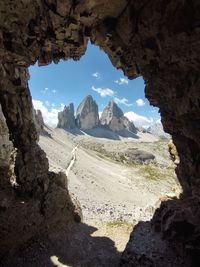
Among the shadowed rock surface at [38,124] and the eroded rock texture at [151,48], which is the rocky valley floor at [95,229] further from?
the shadowed rock surface at [38,124]

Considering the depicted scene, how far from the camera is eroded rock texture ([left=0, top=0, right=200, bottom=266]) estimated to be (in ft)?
49.0

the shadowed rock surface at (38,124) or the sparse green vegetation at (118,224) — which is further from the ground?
the shadowed rock surface at (38,124)

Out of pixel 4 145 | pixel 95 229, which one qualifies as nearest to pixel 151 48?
pixel 4 145

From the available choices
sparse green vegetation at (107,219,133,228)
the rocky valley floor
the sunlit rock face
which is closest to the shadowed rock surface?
the rocky valley floor

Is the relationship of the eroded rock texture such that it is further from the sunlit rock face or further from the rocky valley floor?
the sunlit rock face

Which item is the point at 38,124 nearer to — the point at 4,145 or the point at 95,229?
the point at 95,229

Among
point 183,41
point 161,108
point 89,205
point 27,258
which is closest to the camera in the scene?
point 183,41

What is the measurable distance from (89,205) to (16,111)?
2107 centimetres

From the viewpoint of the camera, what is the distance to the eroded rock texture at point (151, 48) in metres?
14.9

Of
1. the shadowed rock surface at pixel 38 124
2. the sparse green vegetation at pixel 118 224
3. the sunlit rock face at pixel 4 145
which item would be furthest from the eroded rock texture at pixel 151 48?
the shadowed rock surface at pixel 38 124

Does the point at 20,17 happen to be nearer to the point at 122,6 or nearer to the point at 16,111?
the point at 122,6

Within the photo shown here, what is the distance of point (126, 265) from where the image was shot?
21281 millimetres

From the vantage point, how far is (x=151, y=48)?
17.7m

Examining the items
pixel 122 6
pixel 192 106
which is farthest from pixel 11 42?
pixel 192 106
